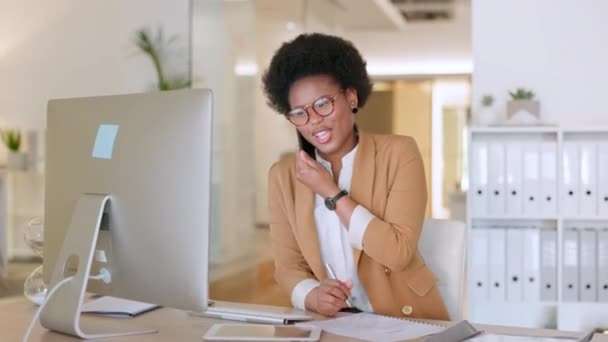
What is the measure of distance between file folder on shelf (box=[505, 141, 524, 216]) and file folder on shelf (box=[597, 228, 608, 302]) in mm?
379

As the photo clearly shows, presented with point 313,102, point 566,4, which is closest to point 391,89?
point 566,4

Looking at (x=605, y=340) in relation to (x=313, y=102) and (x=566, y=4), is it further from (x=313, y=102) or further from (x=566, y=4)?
(x=566, y=4)

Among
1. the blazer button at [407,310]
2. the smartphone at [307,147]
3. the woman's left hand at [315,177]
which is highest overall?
the smartphone at [307,147]

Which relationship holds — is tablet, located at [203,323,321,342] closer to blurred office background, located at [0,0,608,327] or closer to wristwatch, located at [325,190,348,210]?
wristwatch, located at [325,190,348,210]

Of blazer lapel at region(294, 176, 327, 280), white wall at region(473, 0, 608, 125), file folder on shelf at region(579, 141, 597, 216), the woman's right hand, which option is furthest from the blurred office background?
the woman's right hand

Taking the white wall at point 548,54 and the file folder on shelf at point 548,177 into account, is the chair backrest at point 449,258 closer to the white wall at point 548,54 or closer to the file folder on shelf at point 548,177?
the file folder on shelf at point 548,177

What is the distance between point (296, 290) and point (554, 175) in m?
1.87

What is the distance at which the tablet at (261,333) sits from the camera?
1512mm

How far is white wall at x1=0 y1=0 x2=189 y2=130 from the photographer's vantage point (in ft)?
21.6

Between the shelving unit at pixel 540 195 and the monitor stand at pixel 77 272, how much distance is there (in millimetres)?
2200

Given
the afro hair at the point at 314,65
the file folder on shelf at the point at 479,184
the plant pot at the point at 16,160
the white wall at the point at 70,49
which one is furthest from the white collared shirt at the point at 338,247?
the plant pot at the point at 16,160

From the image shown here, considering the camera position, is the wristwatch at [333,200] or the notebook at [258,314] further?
the wristwatch at [333,200]

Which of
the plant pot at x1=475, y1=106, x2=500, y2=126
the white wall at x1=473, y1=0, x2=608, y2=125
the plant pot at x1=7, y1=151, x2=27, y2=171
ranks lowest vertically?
the plant pot at x1=7, y1=151, x2=27, y2=171

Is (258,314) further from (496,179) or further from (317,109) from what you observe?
(496,179)
